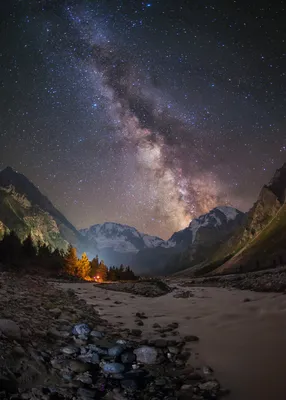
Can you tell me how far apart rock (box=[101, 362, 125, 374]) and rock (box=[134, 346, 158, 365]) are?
65 cm

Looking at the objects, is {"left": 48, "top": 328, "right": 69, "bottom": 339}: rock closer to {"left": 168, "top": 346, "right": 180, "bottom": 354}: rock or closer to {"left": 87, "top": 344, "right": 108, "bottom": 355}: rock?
{"left": 87, "top": 344, "right": 108, "bottom": 355}: rock

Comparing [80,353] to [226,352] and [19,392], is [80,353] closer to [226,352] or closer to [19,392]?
[19,392]

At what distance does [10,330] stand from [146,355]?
10.7ft

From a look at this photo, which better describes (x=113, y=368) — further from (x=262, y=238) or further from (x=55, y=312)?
(x=262, y=238)

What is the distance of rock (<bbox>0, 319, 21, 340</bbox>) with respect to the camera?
5.19 m

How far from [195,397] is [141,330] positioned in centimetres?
432

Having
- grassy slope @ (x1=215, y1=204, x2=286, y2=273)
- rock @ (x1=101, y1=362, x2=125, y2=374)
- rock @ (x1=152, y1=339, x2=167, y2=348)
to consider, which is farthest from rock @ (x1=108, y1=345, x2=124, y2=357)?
grassy slope @ (x1=215, y1=204, x2=286, y2=273)

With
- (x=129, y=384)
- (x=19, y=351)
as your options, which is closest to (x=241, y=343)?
(x=129, y=384)

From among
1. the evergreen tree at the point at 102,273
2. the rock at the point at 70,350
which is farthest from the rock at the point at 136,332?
the evergreen tree at the point at 102,273

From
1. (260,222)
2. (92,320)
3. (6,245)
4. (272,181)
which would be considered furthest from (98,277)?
(272,181)

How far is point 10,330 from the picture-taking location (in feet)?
17.6

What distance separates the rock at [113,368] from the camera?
16.0ft

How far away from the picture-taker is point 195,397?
397 cm

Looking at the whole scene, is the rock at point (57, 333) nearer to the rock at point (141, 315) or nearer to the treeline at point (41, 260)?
the rock at point (141, 315)
